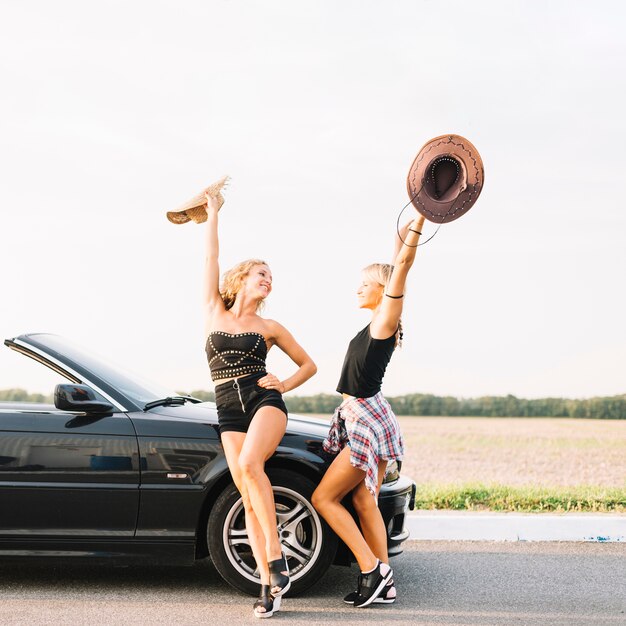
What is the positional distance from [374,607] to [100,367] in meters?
2.22

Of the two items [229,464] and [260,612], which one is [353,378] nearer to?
[229,464]

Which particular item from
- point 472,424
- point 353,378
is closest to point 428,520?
point 353,378

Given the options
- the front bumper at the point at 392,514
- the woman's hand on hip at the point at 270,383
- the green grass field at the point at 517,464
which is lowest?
the green grass field at the point at 517,464

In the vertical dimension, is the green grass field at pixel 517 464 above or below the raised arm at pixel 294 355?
below

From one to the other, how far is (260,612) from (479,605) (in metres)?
1.32

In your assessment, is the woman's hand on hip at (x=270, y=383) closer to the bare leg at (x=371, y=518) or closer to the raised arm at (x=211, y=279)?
the raised arm at (x=211, y=279)

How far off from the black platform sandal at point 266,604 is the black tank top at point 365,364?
121 centimetres

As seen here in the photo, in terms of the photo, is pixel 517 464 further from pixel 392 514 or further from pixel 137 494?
pixel 137 494

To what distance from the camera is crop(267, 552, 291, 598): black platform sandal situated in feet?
16.8

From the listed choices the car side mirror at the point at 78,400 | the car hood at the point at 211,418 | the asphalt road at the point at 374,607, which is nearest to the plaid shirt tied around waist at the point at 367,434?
the car hood at the point at 211,418

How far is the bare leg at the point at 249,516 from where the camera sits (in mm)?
5195

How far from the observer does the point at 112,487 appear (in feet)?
17.8

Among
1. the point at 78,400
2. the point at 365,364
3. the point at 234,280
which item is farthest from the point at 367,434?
the point at 78,400

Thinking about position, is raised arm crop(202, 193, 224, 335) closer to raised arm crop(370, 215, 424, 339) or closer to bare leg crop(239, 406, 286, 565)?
bare leg crop(239, 406, 286, 565)
